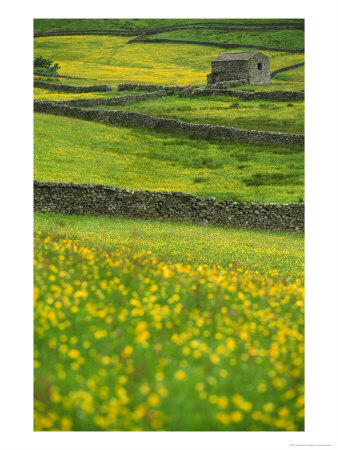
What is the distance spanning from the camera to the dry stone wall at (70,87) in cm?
5157

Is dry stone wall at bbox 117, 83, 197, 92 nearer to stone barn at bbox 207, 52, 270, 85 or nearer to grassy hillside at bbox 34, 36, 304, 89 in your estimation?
grassy hillside at bbox 34, 36, 304, 89

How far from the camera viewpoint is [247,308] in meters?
6.32

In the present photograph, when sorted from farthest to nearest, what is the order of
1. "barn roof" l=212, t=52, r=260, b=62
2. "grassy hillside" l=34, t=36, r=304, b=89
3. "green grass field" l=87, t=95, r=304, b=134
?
"barn roof" l=212, t=52, r=260, b=62 < "grassy hillside" l=34, t=36, r=304, b=89 < "green grass field" l=87, t=95, r=304, b=134

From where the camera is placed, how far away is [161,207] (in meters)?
20.9

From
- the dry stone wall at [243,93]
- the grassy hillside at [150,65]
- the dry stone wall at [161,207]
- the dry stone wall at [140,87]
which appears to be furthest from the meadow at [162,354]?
the dry stone wall at [140,87]

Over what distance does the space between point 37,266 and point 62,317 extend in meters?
1.20

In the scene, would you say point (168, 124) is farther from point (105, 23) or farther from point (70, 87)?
point (70, 87)

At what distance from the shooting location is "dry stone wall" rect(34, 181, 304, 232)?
20.1m

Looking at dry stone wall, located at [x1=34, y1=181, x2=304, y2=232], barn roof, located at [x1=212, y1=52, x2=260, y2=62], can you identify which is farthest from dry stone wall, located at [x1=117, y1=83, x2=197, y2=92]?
dry stone wall, located at [x1=34, y1=181, x2=304, y2=232]

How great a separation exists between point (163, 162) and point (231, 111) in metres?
12.7

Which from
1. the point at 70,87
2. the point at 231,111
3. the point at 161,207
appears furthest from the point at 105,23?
the point at 161,207

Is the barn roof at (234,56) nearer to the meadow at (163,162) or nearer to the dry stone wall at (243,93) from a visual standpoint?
the dry stone wall at (243,93)

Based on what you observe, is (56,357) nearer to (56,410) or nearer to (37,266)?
(56,410)

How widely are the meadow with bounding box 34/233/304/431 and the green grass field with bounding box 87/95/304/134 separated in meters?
30.4
